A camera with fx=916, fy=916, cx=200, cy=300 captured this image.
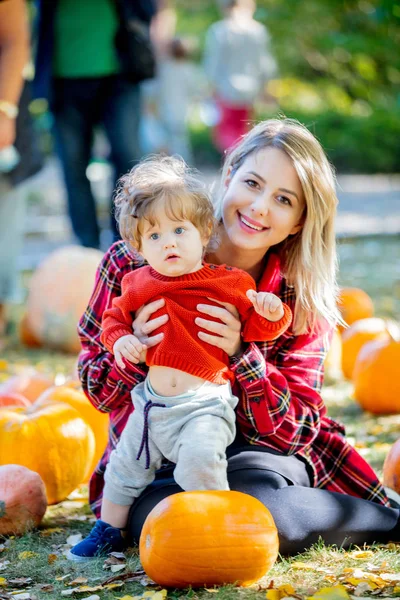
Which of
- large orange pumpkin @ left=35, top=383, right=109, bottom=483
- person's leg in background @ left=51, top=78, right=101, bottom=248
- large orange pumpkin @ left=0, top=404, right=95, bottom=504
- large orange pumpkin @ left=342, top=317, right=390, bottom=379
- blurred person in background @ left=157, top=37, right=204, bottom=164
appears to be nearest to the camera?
large orange pumpkin @ left=0, top=404, right=95, bottom=504

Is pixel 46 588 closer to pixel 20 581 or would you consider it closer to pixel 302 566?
pixel 20 581

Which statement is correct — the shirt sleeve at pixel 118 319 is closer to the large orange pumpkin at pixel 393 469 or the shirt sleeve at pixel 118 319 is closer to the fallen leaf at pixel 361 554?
the fallen leaf at pixel 361 554

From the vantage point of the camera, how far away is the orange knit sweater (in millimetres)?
2436

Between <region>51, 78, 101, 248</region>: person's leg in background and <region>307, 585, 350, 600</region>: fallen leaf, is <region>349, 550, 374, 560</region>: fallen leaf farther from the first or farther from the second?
<region>51, 78, 101, 248</region>: person's leg in background

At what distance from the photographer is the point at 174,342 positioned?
2447 mm

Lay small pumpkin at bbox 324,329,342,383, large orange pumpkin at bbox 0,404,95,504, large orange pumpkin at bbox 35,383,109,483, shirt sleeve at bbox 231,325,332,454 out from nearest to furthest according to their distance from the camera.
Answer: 1. shirt sleeve at bbox 231,325,332,454
2. large orange pumpkin at bbox 0,404,95,504
3. large orange pumpkin at bbox 35,383,109,483
4. small pumpkin at bbox 324,329,342,383

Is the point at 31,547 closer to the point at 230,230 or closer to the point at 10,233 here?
the point at 230,230

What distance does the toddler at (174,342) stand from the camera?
2383 millimetres

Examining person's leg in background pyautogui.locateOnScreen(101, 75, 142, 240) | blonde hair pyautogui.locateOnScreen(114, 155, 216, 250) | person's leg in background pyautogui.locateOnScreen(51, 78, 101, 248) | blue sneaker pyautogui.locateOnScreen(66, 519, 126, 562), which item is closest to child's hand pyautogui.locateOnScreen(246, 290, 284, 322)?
blonde hair pyautogui.locateOnScreen(114, 155, 216, 250)

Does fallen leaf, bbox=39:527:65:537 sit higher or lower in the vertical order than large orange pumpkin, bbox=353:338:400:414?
lower

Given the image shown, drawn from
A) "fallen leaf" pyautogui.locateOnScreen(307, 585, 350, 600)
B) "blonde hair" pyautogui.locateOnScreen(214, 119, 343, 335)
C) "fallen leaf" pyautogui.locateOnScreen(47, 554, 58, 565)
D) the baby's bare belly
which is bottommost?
"fallen leaf" pyautogui.locateOnScreen(47, 554, 58, 565)

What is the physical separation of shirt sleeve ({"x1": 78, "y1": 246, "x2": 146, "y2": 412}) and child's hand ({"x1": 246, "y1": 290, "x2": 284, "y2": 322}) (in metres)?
0.41

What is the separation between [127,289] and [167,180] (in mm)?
325

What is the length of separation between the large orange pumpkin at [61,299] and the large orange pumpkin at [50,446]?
7.28 ft
